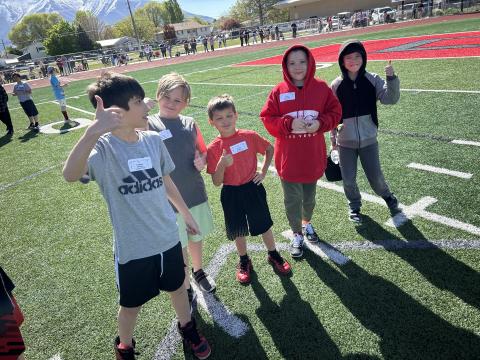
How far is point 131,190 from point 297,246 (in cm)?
208

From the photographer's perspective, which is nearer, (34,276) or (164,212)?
(164,212)

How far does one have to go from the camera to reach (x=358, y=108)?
146 inches

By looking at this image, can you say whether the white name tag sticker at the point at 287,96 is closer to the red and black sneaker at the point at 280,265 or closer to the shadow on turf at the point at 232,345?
the red and black sneaker at the point at 280,265

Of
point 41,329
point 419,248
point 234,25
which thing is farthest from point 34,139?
point 234,25

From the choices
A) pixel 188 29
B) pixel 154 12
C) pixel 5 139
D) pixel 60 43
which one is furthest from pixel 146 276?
pixel 154 12

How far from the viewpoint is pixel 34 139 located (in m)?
10.6

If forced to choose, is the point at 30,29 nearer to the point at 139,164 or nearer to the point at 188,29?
the point at 188,29

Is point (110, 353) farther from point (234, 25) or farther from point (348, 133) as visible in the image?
point (234, 25)

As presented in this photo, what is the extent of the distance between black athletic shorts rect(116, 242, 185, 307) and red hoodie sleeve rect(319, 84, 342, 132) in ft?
5.65

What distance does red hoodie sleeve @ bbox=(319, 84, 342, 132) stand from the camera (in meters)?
3.12


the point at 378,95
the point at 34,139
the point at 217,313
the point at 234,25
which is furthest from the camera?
the point at 234,25

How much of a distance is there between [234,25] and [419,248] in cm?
8960

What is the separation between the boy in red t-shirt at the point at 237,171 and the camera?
2.93 metres

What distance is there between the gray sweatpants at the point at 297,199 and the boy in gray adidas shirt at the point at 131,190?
1.44 metres
